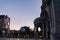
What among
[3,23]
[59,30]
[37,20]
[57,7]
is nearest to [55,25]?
[59,30]

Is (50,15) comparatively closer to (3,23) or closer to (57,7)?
(57,7)

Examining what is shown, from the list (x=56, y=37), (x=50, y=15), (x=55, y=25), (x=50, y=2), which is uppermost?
(x=50, y=2)

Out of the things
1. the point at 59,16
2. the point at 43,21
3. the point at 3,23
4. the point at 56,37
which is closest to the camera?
the point at 56,37

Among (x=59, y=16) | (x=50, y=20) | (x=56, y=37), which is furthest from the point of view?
(x=50, y=20)

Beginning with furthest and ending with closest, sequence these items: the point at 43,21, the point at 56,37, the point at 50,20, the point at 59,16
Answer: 1. the point at 43,21
2. the point at 50,20
3. the point at 59,16
4. the point at 56,37

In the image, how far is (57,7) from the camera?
22312 mm

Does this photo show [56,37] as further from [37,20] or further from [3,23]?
[3,23]

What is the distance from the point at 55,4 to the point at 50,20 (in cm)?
309

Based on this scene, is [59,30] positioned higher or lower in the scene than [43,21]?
lower

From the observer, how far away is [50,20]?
2456 cm

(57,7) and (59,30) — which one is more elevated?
(57,7)

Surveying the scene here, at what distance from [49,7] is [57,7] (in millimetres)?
3416

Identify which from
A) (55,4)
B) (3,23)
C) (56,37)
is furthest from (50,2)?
(3,23)

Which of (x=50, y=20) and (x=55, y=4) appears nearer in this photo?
(x=55, y=4)
